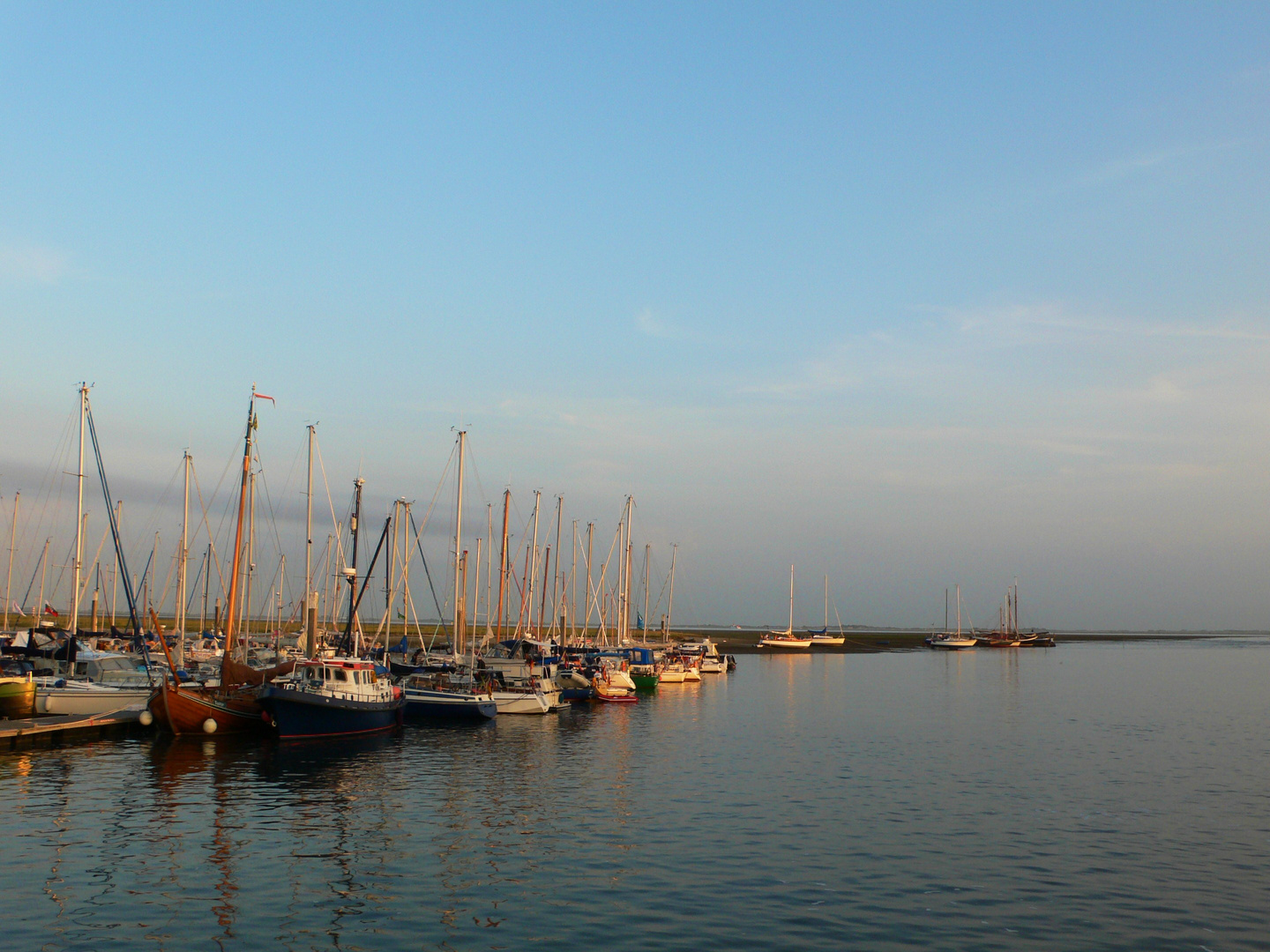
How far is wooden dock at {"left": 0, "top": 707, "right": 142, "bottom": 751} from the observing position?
4856 cm

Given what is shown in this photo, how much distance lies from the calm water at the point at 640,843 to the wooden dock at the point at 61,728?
6.24ft

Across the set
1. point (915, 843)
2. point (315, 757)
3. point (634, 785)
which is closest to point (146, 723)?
point (315, 757)

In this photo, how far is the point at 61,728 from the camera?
164 feet

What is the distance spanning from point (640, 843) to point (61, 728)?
3370 cm

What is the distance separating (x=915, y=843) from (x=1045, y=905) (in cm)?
704

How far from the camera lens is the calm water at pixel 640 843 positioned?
77.0 feet

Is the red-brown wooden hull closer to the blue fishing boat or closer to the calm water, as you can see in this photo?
the blue fishing boat

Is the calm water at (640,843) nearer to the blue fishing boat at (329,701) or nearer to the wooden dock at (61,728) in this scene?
the wooden dock at (61,728)

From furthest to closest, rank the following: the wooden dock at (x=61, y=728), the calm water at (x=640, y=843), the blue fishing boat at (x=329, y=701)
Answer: the blue fishing boat at (x=329, y=701) → the wooden dock at (x=61, y=728) → the calm water at (x=640, y=843)

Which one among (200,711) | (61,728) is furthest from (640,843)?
(61,728)

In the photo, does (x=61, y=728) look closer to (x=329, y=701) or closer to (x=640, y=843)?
(x=329, y=701)

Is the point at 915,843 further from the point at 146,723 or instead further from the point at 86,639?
the point at 86,639

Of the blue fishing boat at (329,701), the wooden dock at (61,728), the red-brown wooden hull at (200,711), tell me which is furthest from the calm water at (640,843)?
the blue fishing boat at (329,701)

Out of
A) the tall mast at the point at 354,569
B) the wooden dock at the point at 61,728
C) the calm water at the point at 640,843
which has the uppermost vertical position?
the tall mast at the point at 354,569
